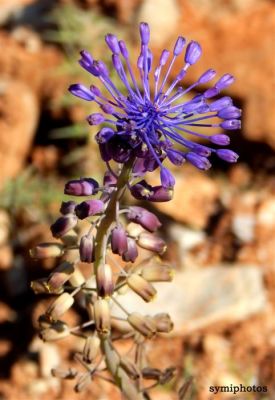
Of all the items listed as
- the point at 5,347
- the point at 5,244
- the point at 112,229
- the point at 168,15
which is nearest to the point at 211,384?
the point at 5,347

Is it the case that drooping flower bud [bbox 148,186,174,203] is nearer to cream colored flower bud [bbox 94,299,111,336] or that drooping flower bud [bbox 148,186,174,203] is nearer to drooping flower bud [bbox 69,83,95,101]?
drooping flower bud [bbox 69,83,95,101]

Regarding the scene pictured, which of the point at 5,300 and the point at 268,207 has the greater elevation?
the point at 268,207

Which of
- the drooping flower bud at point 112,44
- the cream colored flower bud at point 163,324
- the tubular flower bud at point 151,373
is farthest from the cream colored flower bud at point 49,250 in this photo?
the drooping flower bud at point 112,44

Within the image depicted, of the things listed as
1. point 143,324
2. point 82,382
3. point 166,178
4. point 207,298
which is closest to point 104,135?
point 166,178

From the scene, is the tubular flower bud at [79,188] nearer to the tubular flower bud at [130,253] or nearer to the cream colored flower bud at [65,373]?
the tubular flower bud at [130,253]

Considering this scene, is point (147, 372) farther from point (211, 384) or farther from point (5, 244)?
point (5, 244)

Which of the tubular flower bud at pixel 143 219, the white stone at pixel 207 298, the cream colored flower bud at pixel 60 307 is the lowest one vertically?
the white stone at pixel 207 298
